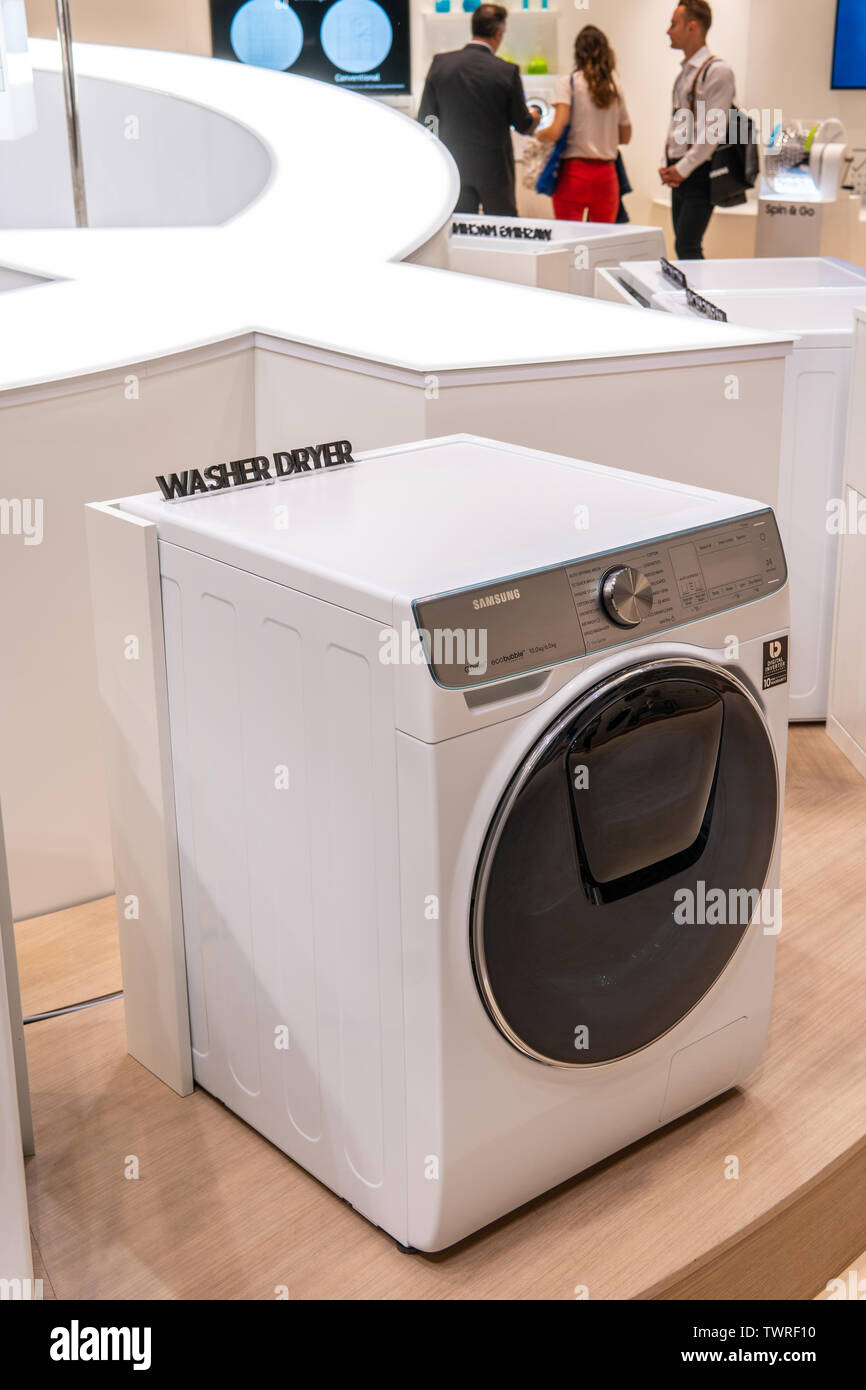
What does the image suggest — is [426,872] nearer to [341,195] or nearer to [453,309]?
[453,309]

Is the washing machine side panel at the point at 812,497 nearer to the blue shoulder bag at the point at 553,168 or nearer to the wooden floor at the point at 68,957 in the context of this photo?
the wooden floor at the point at 68,957

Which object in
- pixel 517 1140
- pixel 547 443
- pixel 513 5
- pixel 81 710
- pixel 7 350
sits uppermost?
pixel 513 5

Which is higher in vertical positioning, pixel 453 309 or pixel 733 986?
pixel 453 309

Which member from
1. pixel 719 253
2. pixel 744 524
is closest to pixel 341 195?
pixel 744 524

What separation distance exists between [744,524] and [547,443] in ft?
1.87

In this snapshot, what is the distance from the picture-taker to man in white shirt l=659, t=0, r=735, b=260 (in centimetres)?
553

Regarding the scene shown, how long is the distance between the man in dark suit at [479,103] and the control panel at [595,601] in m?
4.68

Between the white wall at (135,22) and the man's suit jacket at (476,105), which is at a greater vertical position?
the white wall at (135,22)

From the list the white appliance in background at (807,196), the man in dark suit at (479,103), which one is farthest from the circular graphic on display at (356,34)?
the white appliance in background at (807,196)

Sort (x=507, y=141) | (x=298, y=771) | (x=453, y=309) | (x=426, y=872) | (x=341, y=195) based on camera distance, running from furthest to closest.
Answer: (x=507, y=141)
(x=341, y=195)
(x=453, y=309)
(x=298, y=771)
(x=426, y=872)

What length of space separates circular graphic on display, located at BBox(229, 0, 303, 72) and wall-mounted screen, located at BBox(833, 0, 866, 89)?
10.1 feet

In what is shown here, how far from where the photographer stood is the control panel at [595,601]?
108 centimetres

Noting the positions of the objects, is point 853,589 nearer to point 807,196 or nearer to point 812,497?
point 812,497

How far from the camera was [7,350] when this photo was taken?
1820 millimetres
